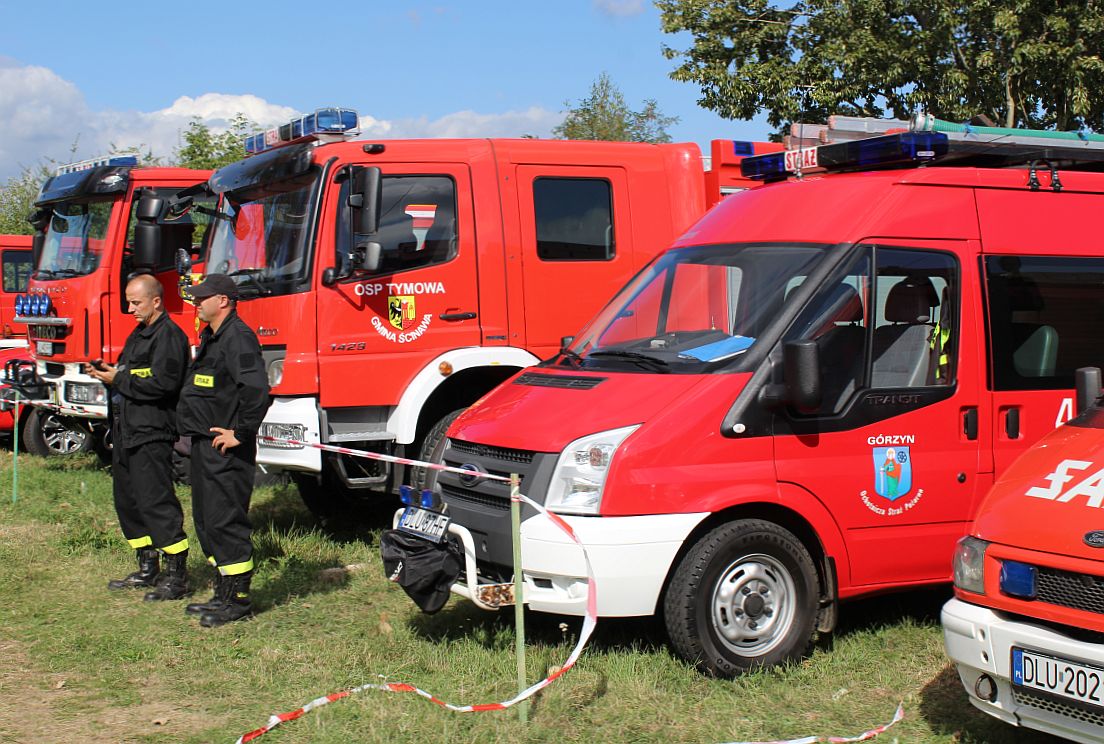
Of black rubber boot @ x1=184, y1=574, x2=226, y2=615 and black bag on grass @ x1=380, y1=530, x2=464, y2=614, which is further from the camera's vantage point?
black rubber boot @ x1=184, y1=574, x2=226, y2=615

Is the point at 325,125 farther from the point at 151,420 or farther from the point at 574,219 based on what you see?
the point at 151,420

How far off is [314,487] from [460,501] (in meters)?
3.69

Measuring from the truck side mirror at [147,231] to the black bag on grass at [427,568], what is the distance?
5.48 meters

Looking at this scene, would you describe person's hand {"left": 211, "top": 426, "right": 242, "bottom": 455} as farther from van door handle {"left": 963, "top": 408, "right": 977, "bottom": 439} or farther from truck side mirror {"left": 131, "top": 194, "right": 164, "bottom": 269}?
truck side mirror {"left": 131, "top": 194, "right": 164, "bottom": 269}

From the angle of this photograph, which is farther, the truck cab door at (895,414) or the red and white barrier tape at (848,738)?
the truck cab door at (895,414)

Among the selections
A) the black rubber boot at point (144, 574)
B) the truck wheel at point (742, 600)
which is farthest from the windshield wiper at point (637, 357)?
the black rubber boot at point (144, 574)

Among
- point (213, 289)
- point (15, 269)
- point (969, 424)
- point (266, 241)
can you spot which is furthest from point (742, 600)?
point (15, 269)

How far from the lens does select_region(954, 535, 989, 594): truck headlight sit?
4.41 m

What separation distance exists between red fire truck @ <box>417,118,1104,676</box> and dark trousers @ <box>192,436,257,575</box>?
1321 millimetres

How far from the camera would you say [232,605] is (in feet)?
21.8

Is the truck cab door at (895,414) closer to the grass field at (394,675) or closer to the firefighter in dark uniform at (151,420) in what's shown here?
the grass field at (394,675)

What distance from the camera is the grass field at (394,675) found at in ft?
16.0

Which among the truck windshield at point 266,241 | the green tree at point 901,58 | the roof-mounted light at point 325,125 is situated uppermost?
the green tree at point 901,58

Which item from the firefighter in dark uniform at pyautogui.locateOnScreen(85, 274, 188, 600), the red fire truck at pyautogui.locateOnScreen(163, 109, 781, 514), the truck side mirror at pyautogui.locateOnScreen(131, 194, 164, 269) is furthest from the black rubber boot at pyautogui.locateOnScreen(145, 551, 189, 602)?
the truck side mirror at pyautogui.locateOnScreen(131, 194, 164, 269)
